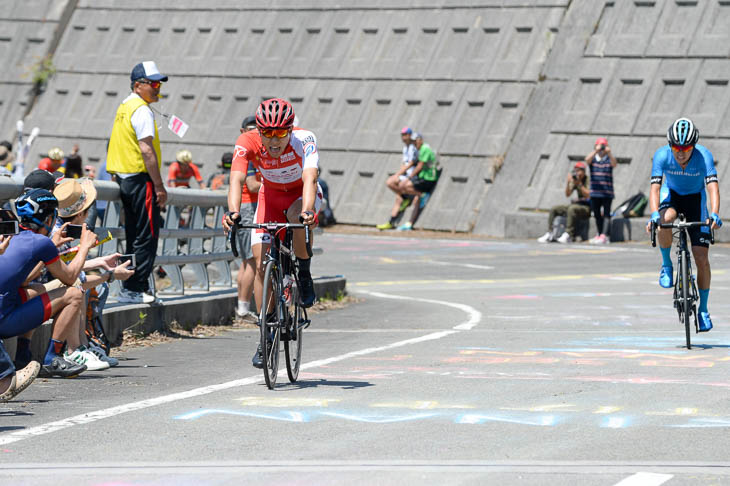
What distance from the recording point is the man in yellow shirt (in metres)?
12.5

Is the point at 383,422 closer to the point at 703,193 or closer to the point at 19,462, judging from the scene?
the point at 19,462

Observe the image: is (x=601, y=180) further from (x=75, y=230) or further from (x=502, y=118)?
(x=75, y=230)

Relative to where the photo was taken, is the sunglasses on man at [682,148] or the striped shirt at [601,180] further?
the striped shirt at [601,180]

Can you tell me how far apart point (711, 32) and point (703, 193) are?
17692mm

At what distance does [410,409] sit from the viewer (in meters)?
8.45

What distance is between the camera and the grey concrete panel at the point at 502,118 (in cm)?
3077

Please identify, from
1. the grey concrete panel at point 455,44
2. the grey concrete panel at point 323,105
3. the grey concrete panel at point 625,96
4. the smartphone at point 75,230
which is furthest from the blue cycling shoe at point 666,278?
the grey concrete panel at point 323,105

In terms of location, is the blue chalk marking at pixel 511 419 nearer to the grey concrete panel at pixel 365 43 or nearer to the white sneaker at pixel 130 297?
the white sneaker at pixel 130 297

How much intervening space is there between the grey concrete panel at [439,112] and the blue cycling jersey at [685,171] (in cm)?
1876

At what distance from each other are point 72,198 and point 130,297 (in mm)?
2590

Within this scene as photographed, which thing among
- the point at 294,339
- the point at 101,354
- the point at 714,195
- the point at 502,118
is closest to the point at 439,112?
the point at 502,118

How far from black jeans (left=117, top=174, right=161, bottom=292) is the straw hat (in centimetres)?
Answer: 206

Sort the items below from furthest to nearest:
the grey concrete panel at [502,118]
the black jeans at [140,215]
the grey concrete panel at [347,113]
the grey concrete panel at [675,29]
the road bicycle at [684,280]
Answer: the grey concrete panel at [347,113] → the grey concrete panel at [502,118] → the grey concrete panel at [675,29] → the black jeans at [140,215] → the road bicycle at [684,280]

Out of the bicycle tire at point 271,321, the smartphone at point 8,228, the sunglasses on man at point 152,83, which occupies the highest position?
the sunglasses on man at point 152,83
